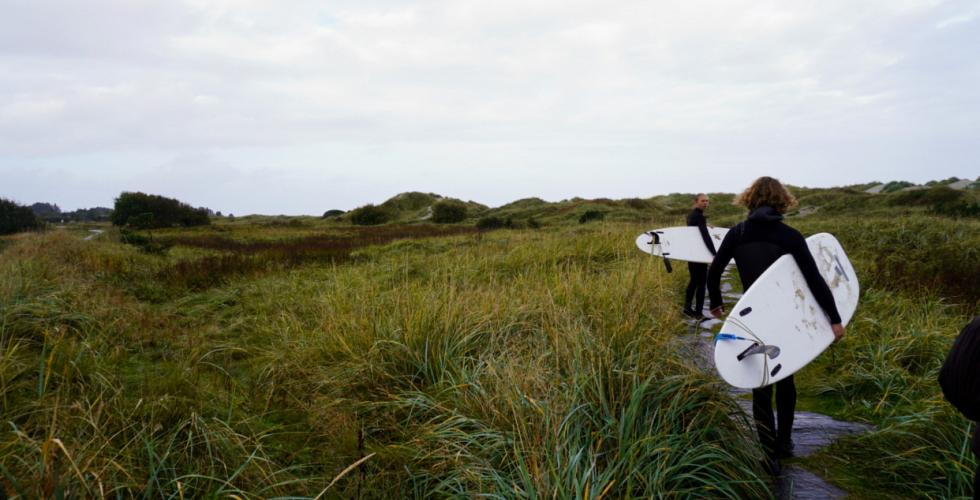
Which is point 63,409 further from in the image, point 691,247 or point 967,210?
point 967,210

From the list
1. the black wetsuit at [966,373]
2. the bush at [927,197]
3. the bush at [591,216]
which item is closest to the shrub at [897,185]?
the bush at [927,197]

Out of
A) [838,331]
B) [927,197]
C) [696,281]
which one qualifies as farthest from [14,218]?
[927,197]

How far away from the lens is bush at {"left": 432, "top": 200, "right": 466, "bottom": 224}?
37406mm

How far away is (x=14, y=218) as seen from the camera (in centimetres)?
→ 3189

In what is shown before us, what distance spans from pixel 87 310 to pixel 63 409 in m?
3.54

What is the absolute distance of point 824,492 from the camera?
8.97 ft

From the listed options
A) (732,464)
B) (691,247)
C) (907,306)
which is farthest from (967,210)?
(732,464)

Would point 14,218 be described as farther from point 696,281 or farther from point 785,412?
point 785,412

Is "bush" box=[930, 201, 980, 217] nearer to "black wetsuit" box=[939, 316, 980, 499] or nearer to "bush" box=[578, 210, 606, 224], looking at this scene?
"bush" box=[578, 210, 606, 224]

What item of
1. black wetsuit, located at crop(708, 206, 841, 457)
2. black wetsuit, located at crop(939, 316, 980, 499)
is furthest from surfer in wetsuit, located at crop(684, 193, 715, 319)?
black wetsuit, located at crop(939, 316, 980, 499)

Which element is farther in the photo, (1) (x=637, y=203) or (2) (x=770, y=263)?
(1) (x=637, y=203)

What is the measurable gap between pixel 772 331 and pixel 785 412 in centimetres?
50

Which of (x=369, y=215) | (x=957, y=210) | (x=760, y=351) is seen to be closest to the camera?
(x=760, y=351)

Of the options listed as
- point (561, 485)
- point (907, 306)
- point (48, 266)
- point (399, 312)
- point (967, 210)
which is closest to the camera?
point (561, 485)
